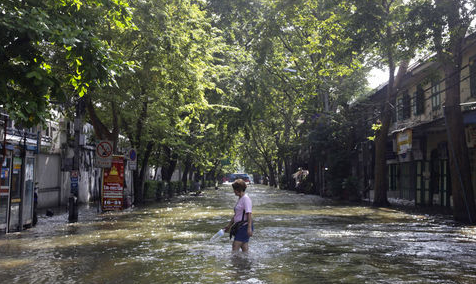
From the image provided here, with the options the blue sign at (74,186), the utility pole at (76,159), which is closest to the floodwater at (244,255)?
the utility pole at (76,159)

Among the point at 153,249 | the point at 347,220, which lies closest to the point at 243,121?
the point at 347,220

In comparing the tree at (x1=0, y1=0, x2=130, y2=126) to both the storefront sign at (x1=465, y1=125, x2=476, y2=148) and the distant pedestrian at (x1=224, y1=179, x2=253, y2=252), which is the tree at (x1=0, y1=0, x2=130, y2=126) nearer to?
the distant pedestrian at (x1=224, y1=179, x2=253, y2=252)

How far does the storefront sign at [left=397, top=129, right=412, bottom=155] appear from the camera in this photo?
25.4 metres

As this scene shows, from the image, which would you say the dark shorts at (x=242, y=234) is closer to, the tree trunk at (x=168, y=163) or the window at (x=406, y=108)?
the window at (x=406, y=108)

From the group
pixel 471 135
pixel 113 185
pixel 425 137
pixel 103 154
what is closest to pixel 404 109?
pixel 425 137

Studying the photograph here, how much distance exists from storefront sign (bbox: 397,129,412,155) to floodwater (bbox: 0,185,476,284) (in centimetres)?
793

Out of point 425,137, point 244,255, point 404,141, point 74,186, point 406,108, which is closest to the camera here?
point 244,255

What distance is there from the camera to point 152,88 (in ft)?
67.3

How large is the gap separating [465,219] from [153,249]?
37.7ft

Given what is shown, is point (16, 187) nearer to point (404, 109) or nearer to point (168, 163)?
point (404, 109)

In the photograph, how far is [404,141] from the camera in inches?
1025

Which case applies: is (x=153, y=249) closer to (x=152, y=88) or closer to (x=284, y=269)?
(x=284, y=269)

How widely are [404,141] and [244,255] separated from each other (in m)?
17.9

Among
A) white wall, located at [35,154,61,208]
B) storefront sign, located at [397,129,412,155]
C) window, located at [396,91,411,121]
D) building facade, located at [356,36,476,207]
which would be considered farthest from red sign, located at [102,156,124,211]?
window, located at [396,91,411,121]
